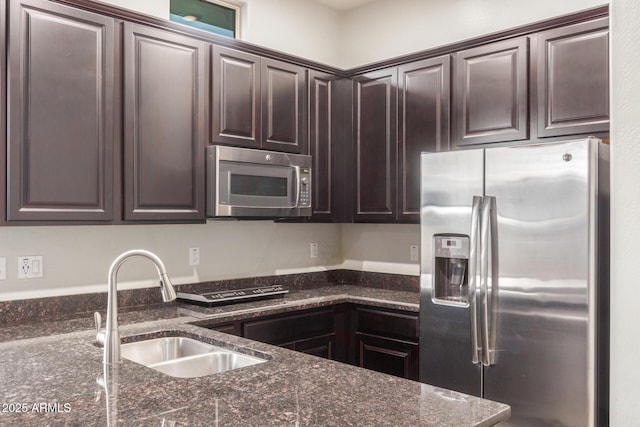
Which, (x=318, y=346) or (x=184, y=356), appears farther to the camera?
(x=318, y=346)

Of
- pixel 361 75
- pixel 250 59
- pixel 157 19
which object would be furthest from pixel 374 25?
pixel 157 19

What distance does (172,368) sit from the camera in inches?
83.4

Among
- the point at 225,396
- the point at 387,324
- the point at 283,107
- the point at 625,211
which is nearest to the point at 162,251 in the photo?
the point at 283,107

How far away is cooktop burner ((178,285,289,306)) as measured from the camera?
2.98 meters

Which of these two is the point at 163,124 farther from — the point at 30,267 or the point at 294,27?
the point at 294,27

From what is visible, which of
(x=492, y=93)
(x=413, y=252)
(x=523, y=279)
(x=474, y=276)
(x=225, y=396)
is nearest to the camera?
(x=225, y=396)

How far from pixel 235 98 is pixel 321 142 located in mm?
745

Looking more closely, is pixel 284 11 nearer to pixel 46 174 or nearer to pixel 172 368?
pixel 46 174

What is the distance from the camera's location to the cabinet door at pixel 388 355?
3135 millimetres

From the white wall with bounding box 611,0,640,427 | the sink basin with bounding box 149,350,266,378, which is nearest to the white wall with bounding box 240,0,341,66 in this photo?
the sink basin with bounding box 149,350,266,378

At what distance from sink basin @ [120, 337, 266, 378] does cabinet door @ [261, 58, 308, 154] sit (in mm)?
1396

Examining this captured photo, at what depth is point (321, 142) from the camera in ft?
12.0

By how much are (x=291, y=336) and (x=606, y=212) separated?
1.76 metres

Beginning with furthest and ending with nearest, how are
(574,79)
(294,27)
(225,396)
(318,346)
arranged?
1. (294,27)
2. (318,346)
3. (574,79)
4. (225,396)
